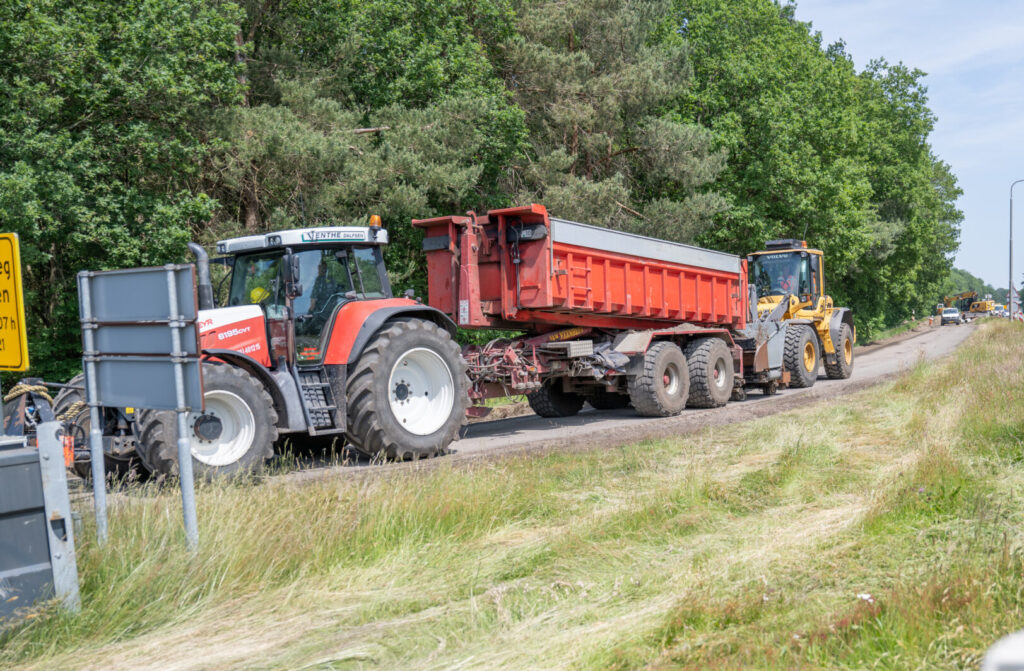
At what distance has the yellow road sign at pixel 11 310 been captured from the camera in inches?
171

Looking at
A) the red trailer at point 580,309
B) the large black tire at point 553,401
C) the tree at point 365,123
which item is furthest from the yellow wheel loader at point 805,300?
the tree at point 365,123

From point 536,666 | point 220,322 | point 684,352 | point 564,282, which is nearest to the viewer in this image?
point 536,666

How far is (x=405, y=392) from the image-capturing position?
9328 millimetres

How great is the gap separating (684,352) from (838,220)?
60.7ft

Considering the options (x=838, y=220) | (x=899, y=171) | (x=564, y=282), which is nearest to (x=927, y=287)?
(x=899, y=171)

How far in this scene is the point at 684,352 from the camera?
1414 centimetres

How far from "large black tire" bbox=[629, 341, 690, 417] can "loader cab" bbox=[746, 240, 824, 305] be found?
19.5 feet

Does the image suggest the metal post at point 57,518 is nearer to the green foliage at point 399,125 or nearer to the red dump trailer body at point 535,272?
the red dump trailer body at point 535,272

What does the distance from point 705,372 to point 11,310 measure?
1091cm

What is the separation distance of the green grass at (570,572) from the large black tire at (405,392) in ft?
5.68

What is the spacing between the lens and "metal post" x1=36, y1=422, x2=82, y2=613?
409cm

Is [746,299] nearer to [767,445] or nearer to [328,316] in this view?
[767,445]

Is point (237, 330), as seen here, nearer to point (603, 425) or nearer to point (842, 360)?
point (603, 425)

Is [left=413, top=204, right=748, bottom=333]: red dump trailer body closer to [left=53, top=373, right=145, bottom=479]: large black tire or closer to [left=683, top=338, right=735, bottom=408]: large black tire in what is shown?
[left=683, top=338, right=735, bottom=408]: large black tire
